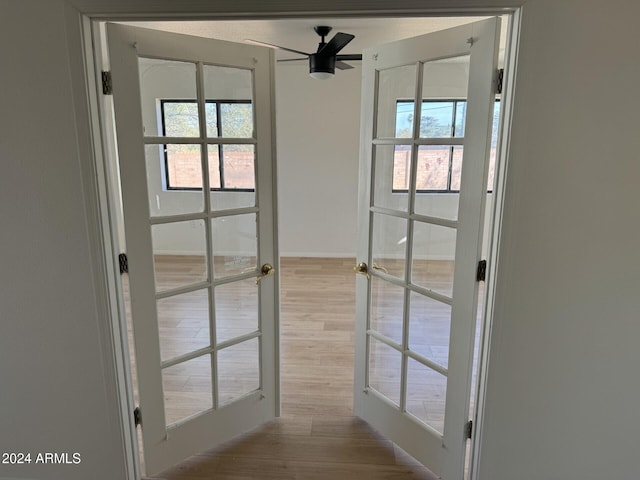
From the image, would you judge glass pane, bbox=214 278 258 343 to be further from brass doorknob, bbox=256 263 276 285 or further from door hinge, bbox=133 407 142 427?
door hinge, bbox=133 407 142 427

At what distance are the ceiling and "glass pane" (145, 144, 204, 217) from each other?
6.41ft

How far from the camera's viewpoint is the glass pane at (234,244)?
1959mm

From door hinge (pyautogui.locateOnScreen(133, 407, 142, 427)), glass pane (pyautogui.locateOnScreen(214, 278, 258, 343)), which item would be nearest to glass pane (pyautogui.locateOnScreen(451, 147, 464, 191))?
glass pane (pyautogui.locateOnScreen(214, 278, 258, 343))

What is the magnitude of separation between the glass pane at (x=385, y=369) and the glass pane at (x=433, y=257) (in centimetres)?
44

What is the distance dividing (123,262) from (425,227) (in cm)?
132

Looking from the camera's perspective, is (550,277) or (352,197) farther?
(352,197)

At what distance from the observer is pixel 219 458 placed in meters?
2.12

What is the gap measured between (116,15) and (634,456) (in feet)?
8.83

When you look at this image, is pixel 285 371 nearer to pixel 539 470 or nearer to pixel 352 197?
pixel 539 470

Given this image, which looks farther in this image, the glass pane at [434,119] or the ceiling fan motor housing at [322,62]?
the ceiling fan motor housing at [322,62]

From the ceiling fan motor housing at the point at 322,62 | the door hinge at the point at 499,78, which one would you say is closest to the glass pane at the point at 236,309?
the door hinge at the point at 499,78

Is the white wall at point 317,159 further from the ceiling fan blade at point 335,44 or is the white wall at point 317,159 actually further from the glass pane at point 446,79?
the glass pane at point 446,79

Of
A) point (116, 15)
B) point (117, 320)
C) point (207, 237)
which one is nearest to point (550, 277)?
point (207, 237)

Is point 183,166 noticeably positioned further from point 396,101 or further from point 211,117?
point 396,101
